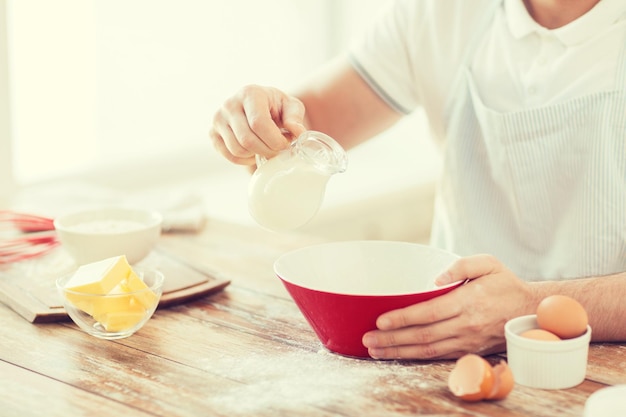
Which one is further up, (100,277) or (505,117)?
(505,117)

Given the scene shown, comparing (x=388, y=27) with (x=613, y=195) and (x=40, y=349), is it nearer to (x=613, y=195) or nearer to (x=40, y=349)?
(x=613, y=195)

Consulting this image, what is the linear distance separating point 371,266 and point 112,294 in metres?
0.40

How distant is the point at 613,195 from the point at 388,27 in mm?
575

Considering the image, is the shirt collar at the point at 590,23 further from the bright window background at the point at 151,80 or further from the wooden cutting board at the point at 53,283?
the bright window background at the point at 151,80

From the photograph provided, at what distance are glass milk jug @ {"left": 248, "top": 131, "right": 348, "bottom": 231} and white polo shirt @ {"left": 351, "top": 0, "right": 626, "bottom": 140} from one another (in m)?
0.54

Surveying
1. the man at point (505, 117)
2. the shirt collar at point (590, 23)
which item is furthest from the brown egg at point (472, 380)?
the shirt collar at point (590, 23)

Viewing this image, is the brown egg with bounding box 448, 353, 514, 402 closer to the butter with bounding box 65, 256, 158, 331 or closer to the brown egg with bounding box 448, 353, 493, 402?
the brown egg with bounding box 448, 353, 493, 402

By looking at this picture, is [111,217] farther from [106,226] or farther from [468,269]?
[468,269]

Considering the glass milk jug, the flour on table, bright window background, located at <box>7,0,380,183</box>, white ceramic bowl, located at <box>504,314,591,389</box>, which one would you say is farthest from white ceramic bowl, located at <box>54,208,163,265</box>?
bright window background, located at <box>7,0,380,183</box>

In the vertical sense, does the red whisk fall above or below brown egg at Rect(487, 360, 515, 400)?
below

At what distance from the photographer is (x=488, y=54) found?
1.77 metres

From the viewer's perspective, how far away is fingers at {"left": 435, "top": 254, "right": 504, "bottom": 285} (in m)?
1.21

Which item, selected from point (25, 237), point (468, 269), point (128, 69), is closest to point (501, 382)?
point (468, 269)

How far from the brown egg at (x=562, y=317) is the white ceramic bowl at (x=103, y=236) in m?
0.68
